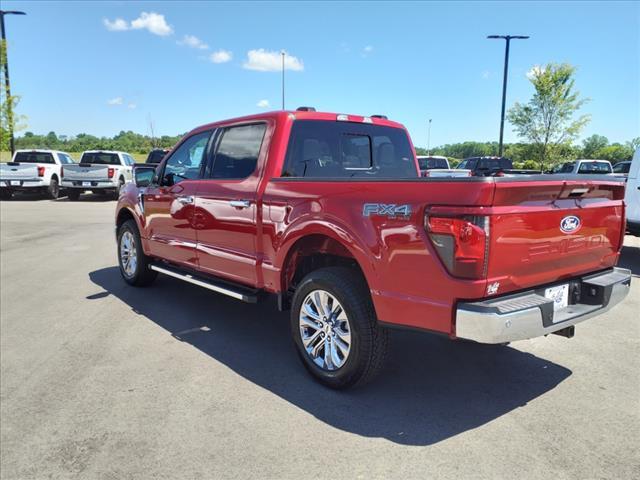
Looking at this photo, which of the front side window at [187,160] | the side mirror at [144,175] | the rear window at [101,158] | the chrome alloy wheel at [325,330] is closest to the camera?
the chrome alloy wheel at [325,330]

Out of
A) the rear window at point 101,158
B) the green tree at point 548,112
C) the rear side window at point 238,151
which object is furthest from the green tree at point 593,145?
the rear side window at point 238,151

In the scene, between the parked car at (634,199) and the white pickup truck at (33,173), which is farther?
the white pickup truck at (33,173)

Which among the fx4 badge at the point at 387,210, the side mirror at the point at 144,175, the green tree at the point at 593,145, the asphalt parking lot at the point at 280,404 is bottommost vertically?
the asphalt parking lot at the point at 280,404

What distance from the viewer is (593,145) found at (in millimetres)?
63812

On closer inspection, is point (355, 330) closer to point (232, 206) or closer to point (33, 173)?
point (232, 206)

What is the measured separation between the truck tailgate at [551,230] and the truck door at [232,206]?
6.74ft

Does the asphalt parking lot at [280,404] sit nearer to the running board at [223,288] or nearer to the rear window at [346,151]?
the running board at [223,288]

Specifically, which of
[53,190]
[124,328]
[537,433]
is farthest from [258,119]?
[53,190]

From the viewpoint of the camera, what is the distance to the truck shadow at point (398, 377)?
3.13m

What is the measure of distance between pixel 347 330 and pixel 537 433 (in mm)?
1299

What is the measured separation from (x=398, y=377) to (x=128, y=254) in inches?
172

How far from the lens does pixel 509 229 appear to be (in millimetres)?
2760

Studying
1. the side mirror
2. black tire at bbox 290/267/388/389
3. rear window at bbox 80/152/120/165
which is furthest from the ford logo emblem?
rear window at bbox 80/152/120/165

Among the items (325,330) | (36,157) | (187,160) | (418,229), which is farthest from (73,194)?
(418,229)
